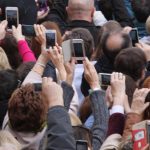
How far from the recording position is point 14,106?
12.1ft

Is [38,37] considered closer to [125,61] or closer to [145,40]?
[125,61]

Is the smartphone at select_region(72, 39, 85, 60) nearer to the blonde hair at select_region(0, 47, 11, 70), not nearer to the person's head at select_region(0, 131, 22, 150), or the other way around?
the blonde hair at select_region(0, 47, 11, 70)

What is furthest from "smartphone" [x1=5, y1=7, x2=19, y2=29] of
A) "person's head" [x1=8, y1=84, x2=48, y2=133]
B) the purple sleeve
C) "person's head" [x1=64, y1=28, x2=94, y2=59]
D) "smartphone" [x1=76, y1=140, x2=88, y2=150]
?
"smartphone" [x1=76, y1=140, x2=88, y2=150]

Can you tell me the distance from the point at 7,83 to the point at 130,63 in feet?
3.60

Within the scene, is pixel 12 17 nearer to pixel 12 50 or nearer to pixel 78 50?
pixel 12 50

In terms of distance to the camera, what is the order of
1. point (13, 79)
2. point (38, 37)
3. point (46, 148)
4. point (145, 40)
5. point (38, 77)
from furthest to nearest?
point (145, 40) < point (38, 37) < point (38, 77) < point (13, 79) < point (46, 148)

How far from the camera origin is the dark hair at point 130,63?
16.7 ft

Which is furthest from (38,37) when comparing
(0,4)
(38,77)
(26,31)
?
(0,4)

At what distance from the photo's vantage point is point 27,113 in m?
3.68

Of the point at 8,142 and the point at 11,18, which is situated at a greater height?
the point at 8,142

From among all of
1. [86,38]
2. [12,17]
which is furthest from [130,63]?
[12,17]

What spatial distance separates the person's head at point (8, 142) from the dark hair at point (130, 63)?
176 cm

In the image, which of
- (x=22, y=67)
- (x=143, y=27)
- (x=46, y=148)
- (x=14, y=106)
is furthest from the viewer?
(x=143, y=27)

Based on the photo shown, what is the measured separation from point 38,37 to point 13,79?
3.47 ft
